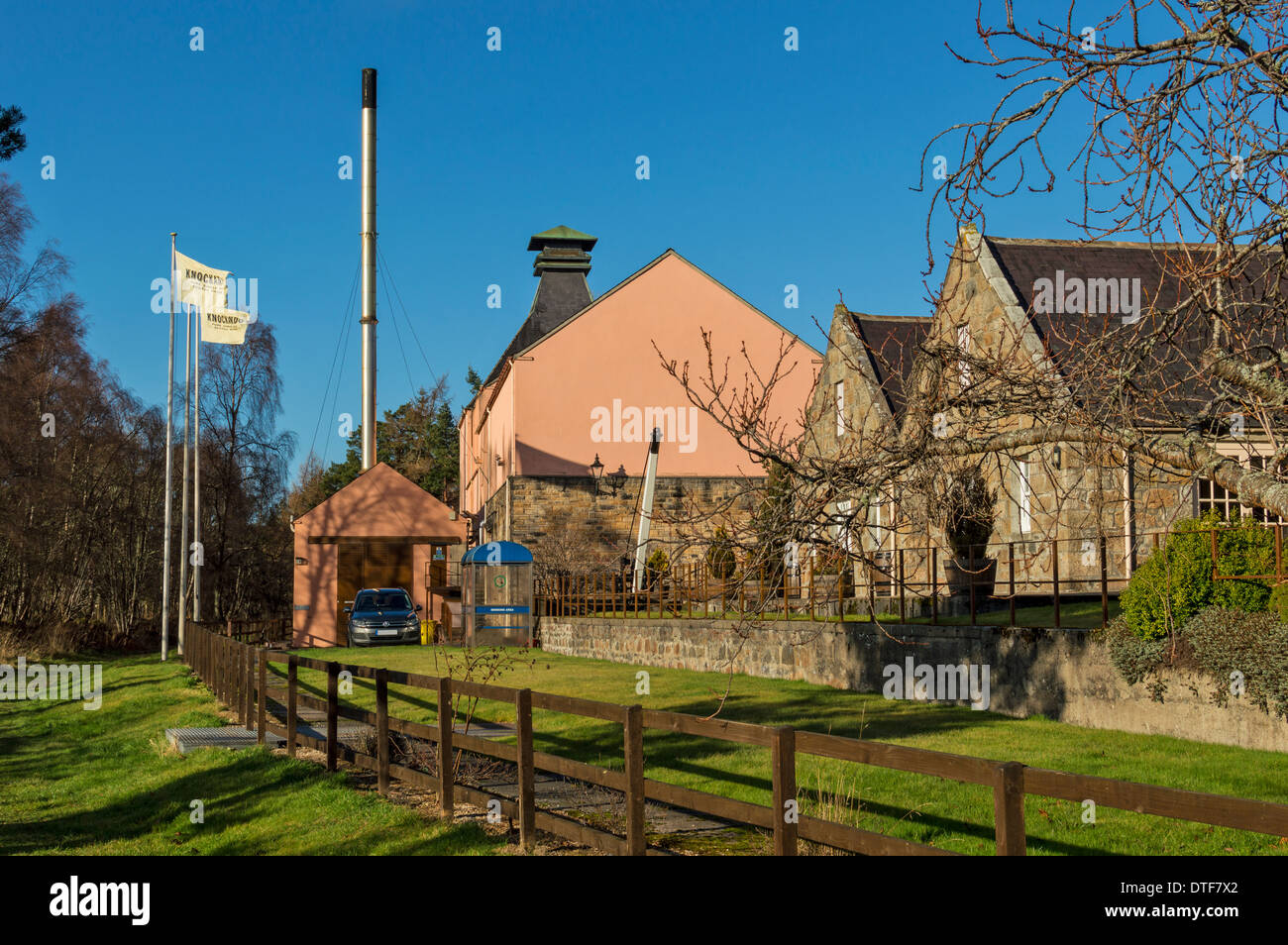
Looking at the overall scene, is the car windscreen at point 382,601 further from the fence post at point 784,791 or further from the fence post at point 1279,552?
the fence post at point 784,791

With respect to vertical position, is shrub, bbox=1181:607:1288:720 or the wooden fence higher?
shrub, bbox=1181:607:1288:720

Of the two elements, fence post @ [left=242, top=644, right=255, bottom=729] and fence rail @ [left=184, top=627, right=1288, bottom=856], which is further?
fence post @ [left=242, top=644, right=255, bottom=729]

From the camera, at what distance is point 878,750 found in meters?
5.36

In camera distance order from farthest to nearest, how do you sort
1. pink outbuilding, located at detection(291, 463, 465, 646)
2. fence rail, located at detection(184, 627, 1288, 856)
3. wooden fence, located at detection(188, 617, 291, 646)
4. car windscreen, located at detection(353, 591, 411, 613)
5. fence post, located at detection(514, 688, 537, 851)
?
1. pink outbuilding, located at detection(291, 463, 465, 646)
2. car windscreen, located at detection(353, 591, 411, 613)
3. wooden fence, located at detection(188, 617, 291, 646)
4. fence post, located at detection(514, 688, 537, 851)
5. fence rail, located at detection(184, 627, 1288, 856)

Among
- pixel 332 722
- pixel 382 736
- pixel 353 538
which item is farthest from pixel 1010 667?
pixel 353 538

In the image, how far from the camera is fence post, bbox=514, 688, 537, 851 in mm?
7941

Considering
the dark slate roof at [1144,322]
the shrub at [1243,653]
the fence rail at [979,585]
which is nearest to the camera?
the dark slate roof at [1144,322]

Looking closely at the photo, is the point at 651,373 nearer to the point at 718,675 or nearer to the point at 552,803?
the point at 718,675

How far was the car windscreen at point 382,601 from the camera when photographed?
33.4m

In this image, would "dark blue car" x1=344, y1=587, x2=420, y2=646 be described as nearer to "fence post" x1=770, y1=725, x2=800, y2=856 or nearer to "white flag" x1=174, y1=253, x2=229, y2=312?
"white flag" x1=174, y1=253, x2=229, y2=312

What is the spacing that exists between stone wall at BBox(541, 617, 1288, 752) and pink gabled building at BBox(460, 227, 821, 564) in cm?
1368

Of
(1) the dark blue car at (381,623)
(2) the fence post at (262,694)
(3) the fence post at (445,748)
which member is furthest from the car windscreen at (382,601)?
(3) the fence post at (445,748)

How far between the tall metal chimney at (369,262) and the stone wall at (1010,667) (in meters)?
25.5

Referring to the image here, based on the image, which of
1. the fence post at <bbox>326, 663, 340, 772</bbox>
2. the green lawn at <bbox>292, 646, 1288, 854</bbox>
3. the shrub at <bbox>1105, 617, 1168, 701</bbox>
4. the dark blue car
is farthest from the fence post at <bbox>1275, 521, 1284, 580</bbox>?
the dark blue car
